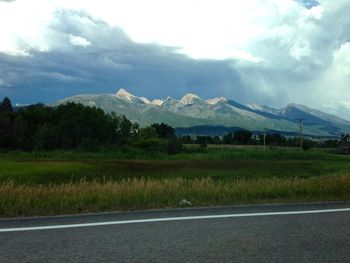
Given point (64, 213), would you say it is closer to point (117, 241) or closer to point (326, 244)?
point (117, 241)

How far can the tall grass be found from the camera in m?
10.1

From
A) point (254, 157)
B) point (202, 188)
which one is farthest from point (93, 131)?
point (202, 188)

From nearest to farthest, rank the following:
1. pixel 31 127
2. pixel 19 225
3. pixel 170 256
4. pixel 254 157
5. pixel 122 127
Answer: pixel 170 256 < pixel 19 225 < pixel 254 157 < pixel 31 127 < pixel 122 127

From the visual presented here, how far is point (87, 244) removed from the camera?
6.62m

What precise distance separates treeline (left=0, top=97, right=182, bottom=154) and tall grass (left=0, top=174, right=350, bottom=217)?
3825 inches

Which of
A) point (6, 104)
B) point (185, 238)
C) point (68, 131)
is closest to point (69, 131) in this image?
point (68, 131)

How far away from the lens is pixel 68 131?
4550 inches

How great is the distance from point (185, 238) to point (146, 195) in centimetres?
449

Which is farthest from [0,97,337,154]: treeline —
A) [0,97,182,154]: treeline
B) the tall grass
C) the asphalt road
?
the asphalt road

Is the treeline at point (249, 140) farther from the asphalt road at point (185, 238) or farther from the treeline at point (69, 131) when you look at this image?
the asphalt road at point (185, 238)

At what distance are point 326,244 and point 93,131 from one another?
11662 centimetres

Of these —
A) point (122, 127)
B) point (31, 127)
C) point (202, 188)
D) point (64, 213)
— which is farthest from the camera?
point (122, 127)

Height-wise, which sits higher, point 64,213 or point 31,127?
point 31,127

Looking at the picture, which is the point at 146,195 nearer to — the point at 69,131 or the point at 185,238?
the point at 185,238
